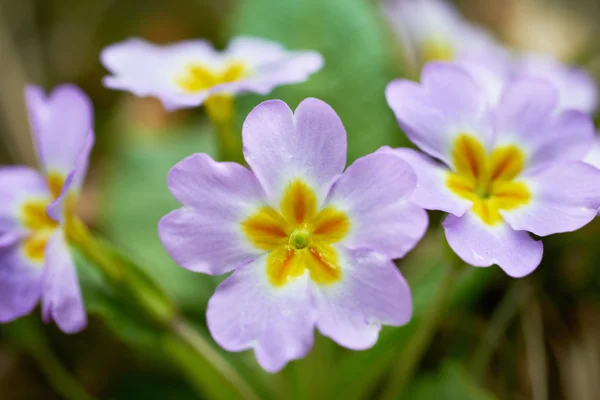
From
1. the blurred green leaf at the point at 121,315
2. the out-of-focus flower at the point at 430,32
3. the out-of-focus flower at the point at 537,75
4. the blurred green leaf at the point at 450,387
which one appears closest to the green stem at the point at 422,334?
the blurred green leaf at the point at 450,387

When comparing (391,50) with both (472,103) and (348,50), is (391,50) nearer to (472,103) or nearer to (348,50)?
(348,50)

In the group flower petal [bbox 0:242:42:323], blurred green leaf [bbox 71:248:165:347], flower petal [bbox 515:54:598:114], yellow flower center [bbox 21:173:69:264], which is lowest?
blurred green leaf [bbox 71:248:165:347]

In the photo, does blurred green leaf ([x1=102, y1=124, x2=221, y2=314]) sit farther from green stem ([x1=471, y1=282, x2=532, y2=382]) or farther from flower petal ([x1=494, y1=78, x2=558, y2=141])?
flower petal ([x1=494, y1=78, x2=558, y2=141])

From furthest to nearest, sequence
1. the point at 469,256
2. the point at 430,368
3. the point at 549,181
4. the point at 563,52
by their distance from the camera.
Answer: the point at 563,52 → the point at 430,368 → the point at 549,181 → the point at 469,256

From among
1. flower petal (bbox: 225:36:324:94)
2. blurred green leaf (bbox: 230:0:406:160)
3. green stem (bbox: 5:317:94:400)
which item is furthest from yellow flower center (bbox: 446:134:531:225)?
green stem (bbox: 5:317:94:400)

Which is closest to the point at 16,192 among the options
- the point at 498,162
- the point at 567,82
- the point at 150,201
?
the point at 150,201

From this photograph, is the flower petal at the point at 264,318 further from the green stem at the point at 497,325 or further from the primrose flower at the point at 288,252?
the green stem at the point at 497,325

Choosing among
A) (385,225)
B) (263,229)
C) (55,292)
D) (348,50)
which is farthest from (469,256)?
(348,50)
